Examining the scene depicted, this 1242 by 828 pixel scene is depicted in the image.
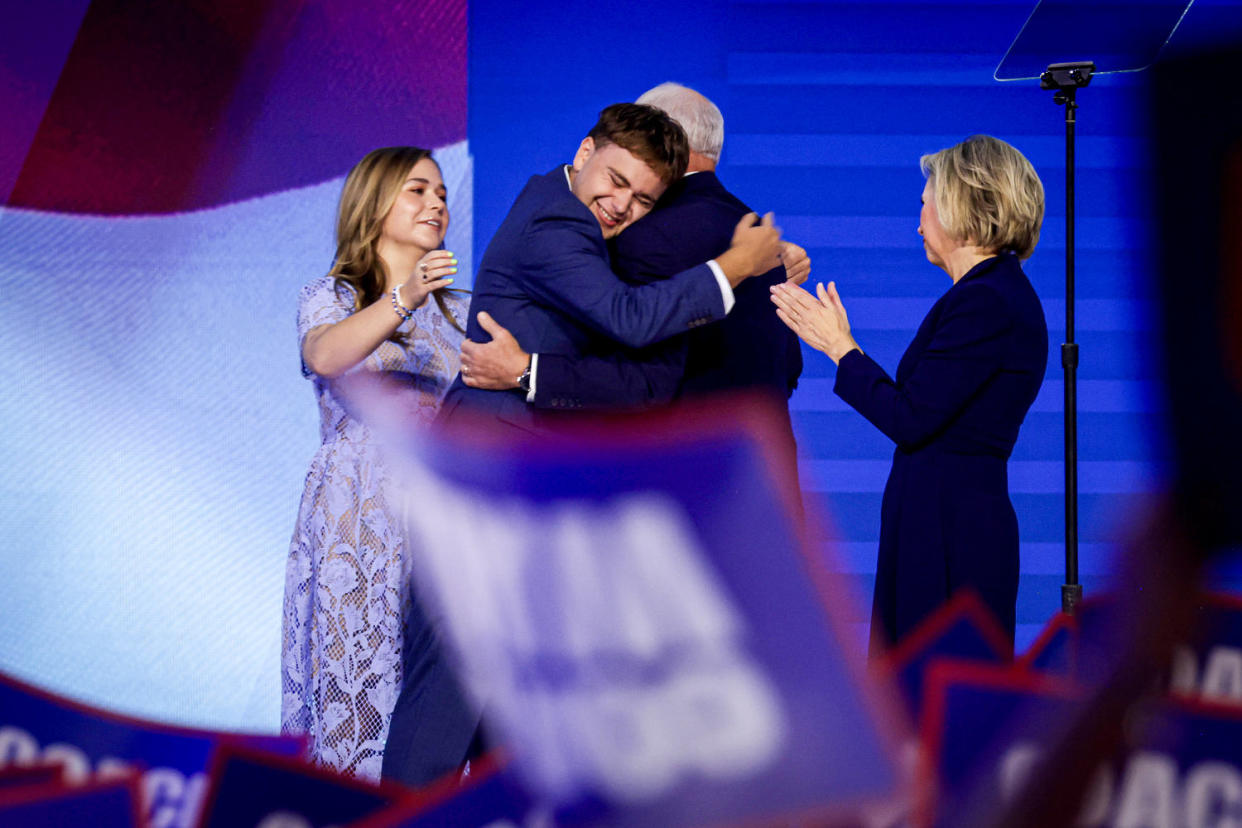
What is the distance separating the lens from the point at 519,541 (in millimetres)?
300

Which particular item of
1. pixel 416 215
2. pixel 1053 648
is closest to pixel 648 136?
pixel 416 215

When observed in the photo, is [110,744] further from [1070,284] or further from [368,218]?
[1070,284]

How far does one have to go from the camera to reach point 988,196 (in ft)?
5.33

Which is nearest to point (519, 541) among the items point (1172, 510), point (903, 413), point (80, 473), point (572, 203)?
point (1172, 510)

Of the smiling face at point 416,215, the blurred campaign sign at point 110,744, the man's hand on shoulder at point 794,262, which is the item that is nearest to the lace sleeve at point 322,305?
the smiling face at point 416,215

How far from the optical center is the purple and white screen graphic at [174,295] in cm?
332

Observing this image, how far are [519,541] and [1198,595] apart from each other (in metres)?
0.15

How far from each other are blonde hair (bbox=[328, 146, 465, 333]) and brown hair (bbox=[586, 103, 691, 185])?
24.0 inches

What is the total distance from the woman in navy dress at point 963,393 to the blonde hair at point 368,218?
689 millimetres

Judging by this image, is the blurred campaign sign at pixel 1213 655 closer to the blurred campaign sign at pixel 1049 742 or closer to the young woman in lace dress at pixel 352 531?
the blurred campaign sign at pixel 1049 742

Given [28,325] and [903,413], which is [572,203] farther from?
[28,325]

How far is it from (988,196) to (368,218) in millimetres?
975

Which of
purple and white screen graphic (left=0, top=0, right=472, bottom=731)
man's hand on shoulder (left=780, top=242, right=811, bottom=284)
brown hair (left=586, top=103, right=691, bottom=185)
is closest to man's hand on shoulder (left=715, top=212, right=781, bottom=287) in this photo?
brown hair (left=586, top=103, right=691, bottom=185)

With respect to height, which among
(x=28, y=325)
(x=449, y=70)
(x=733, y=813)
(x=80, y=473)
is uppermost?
(x=449, y=70)
